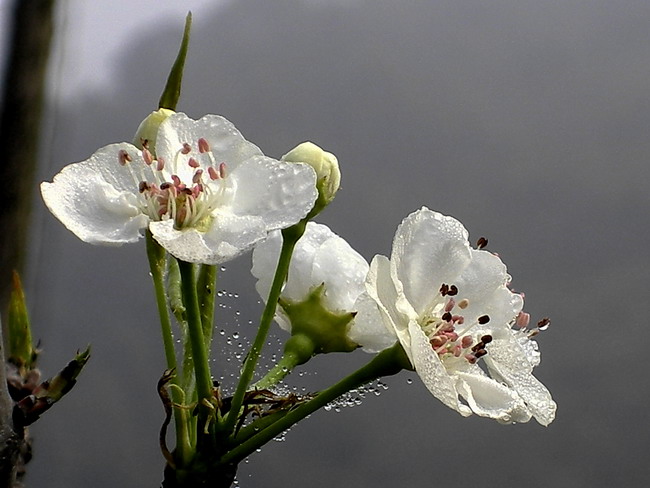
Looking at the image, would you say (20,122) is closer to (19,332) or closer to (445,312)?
(19,332)

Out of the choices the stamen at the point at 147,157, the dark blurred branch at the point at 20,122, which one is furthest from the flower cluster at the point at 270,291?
the dark blurred branch at the point at 20,122

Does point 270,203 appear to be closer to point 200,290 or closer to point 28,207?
point 200,290

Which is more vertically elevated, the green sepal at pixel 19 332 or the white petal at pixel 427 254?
the white petal at pixel 427 254

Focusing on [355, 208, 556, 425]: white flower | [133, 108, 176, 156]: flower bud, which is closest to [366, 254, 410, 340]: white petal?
[355, 208, 556, 425]: white flower

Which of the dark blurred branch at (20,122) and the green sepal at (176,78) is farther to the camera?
the dark blurred branch at (20,122)

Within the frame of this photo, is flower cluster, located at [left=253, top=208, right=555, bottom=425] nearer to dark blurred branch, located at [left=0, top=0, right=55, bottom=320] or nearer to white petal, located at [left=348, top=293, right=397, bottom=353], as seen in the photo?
white petal, located at [left=348, top=293, right=397, bottom=353]

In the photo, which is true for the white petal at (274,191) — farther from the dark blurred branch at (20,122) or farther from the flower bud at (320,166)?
the dark blurred branch at (20,122)

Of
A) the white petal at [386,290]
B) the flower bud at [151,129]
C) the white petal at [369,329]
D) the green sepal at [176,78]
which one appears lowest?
the white petal at [369,329]
